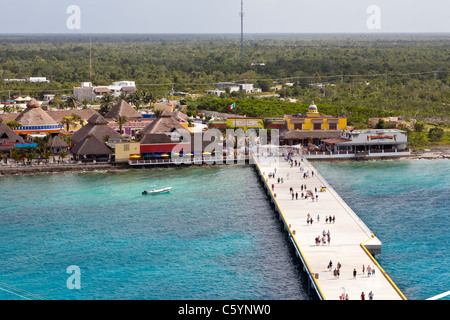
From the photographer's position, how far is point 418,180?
66938mm

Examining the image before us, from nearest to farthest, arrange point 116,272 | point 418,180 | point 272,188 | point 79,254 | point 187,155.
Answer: point 116,272 < point 79,254 < point 272,188 < point 418,180 < point 187,155

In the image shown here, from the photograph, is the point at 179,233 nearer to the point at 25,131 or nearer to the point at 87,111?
the point at 25,131

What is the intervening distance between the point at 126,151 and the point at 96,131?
8.03 m

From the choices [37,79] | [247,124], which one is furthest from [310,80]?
[37,79]

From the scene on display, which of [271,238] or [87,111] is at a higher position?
[87,111]

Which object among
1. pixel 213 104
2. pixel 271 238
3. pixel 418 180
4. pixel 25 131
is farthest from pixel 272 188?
pixel 213 104

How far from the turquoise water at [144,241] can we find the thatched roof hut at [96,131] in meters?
14.0

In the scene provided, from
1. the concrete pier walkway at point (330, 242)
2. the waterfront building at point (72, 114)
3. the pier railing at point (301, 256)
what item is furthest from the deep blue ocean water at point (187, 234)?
the waterfront building at point (72, 114)

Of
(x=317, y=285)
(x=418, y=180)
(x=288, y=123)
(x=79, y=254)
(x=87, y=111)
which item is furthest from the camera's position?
(x=87, y=111)

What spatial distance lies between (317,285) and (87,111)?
7021cm

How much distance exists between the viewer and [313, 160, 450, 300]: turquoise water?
1570 inches

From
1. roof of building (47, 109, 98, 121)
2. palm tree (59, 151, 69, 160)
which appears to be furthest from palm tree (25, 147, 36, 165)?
roof of building (47, 109, 98, 121)

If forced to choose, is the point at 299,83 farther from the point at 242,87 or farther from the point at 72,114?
the point at 72,114

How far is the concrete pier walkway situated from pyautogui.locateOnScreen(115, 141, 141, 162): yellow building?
18913 millimetres
